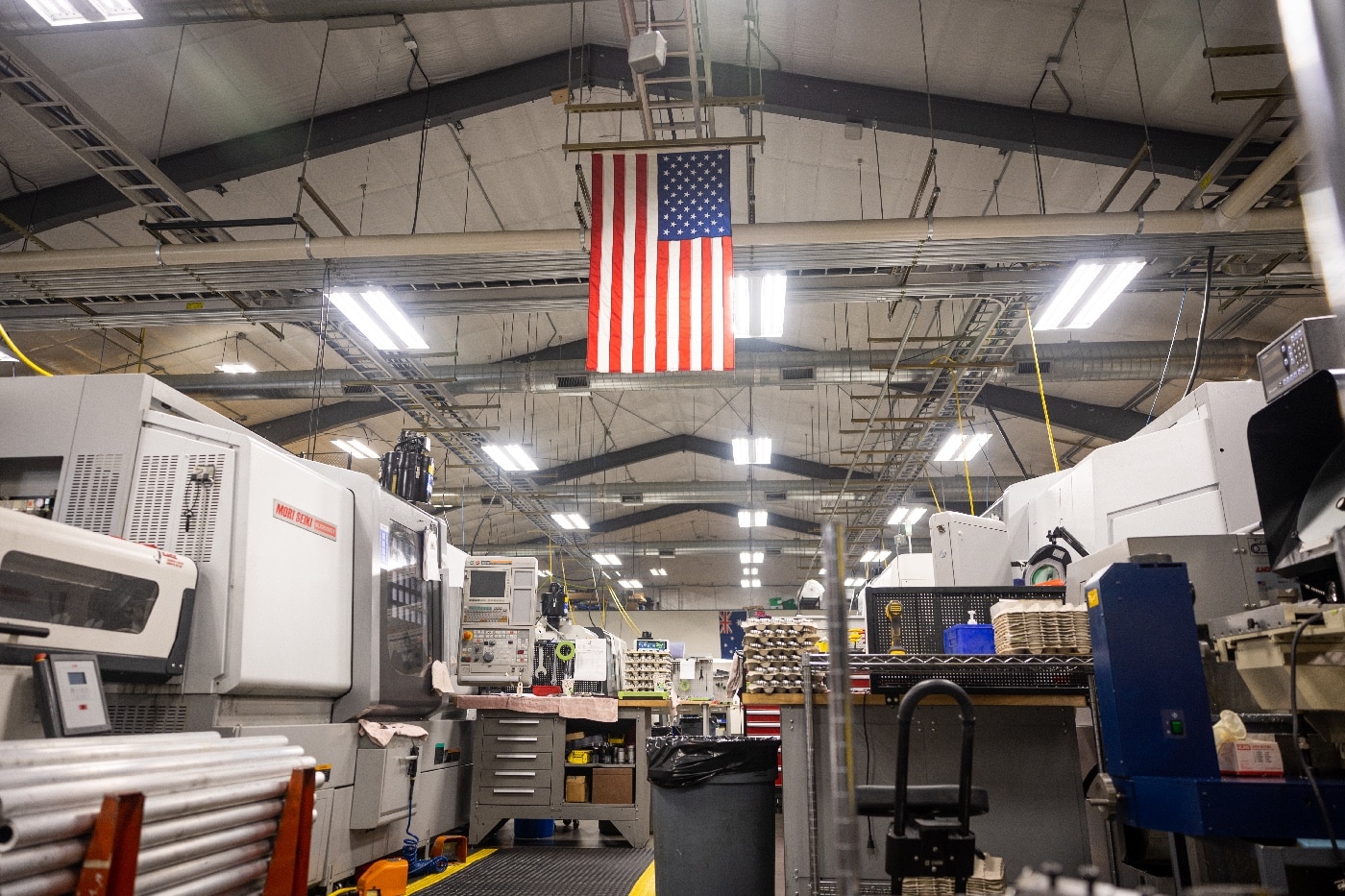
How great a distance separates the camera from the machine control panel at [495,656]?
20.1 ft

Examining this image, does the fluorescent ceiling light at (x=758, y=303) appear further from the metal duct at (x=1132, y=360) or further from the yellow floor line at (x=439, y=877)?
the yellow floor line at (x=439, y=877)

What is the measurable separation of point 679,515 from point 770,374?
10733 mm

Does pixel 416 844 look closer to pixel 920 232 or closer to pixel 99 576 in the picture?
pixel 99 576

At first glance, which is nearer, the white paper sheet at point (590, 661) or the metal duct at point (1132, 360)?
the metal duct at point (1132, 360)

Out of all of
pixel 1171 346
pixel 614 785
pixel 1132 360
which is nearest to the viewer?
pixel 614 785

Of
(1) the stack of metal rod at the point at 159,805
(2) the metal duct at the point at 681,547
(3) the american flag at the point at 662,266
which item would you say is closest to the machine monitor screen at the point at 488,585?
(3) the american flag at the point at 662,266

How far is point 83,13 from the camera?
450cm

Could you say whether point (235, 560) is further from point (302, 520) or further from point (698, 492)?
point (698, 492)

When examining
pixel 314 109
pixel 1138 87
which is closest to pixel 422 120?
pixel 314 109

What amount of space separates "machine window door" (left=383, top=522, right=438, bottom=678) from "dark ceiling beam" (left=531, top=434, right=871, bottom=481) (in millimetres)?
9717

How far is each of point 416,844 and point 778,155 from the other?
247 inches

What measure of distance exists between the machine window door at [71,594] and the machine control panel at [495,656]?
326 centimetres

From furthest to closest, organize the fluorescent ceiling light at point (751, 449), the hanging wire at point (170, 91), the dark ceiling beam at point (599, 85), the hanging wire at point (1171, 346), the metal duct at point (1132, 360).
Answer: the fluorescent ceiling light at point (751, 449) → the metal duct at point (1132, 360) → the hanging wire at point (1171, 346) → the dark ceiling beam at point (599, 85) → the hanging wire at point (170, 91)

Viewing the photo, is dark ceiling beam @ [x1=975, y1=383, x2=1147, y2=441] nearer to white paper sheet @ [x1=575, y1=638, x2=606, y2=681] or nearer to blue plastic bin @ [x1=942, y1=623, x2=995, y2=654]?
white paper sheet @ [x1=575, y1=638, x2=606, y2=681]
